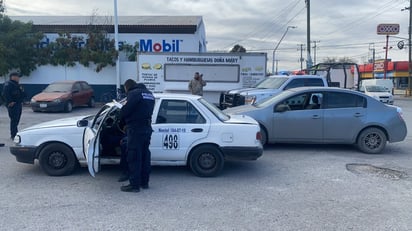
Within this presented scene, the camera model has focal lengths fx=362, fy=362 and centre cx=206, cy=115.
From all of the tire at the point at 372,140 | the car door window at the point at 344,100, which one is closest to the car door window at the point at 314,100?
the car door window at the point at 344,100

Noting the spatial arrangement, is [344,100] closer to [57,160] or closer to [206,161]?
[206,161]

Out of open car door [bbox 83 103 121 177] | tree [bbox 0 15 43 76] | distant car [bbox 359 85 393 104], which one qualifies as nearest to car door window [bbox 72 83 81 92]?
tree [bbox 0 15 43 76]

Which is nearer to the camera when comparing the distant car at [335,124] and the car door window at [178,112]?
the car door window at [178,112]

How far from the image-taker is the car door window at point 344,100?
Answer: 27.5ft

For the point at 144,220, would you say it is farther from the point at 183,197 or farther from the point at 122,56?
the point at 122,56

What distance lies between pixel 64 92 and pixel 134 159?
1279 cm

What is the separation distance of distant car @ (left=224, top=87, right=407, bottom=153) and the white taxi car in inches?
A: 85.4

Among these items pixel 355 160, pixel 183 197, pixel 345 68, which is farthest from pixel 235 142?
pixel 345 68

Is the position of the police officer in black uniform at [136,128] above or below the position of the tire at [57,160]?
above

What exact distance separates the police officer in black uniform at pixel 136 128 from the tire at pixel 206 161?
1067 mm

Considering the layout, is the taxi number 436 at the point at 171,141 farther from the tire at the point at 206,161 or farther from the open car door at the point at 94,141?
the open car door at the point at 94,141

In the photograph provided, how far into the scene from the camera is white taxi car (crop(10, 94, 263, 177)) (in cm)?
592

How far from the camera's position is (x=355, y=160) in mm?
7598

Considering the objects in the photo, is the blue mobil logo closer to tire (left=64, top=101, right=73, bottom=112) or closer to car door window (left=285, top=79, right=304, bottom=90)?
tire (left=64, top=101, right=73, bottom=112)
